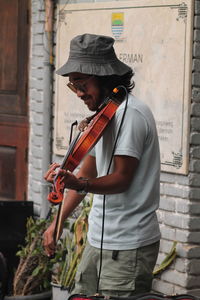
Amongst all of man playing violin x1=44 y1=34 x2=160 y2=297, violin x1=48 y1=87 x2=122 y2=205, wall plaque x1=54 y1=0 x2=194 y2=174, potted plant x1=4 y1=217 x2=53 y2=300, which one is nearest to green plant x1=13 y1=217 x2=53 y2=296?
potted plant x1=4 y1=217 x2=53 y2=300

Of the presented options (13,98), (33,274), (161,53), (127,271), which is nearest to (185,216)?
(161,53)

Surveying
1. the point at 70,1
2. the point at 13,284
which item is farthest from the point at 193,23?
the point at 13,284

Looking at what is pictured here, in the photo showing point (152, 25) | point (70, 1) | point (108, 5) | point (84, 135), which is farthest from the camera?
point (70, 1)

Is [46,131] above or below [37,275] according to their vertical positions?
above

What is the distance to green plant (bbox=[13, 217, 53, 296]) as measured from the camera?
648cm

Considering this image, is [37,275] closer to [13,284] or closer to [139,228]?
[13,284]

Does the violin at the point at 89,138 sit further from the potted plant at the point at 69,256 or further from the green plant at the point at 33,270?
the green plant at the point at 33,270

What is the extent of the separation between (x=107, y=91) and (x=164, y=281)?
226 centimetres

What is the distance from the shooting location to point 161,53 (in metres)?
5.76

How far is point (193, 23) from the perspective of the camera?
548cm

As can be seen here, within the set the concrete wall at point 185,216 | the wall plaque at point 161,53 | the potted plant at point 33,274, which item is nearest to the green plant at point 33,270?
the potted plant at point 33,274

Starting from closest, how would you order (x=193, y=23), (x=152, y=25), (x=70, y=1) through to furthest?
(x=193, y=23), (x=152, y=25), (x=70, y=1)

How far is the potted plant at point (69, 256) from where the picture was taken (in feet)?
20.5

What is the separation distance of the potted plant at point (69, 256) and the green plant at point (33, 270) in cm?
9
